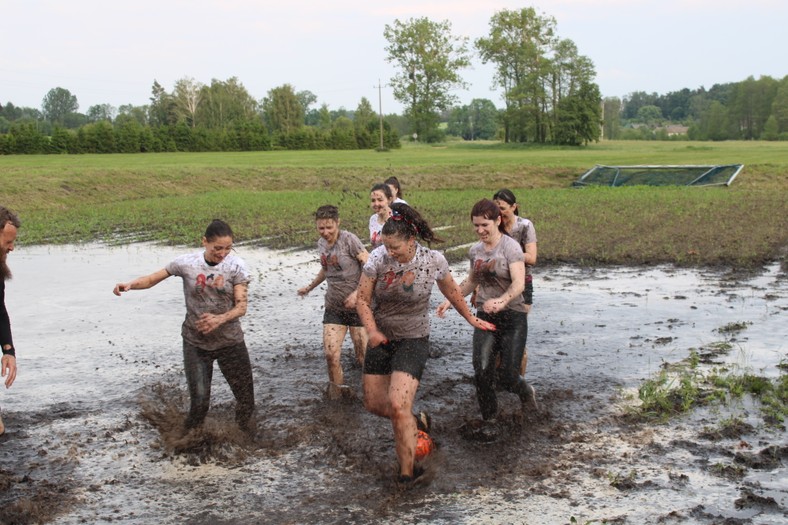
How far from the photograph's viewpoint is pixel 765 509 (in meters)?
5.47

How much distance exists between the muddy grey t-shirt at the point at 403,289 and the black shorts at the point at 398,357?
55mm

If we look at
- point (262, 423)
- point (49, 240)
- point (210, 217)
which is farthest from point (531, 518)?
point (210, 217)

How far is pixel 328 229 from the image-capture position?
812cm

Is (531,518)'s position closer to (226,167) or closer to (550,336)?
(550,336)

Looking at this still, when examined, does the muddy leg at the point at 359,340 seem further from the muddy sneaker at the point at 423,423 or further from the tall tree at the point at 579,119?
the tall tree at the point at 579,119

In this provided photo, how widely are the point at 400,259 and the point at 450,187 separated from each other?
35.3 metres

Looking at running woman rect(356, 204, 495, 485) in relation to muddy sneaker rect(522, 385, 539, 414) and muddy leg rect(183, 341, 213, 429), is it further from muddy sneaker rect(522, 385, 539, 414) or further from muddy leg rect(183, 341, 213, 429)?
muddy sneaker rect(522, 385, 539, 414)

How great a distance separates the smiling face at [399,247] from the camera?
5793 mm

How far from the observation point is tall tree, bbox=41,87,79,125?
180m

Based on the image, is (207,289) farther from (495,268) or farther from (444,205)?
(444,205)

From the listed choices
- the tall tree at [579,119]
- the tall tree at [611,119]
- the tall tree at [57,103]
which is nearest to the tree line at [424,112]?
the tall tree at [579,119]

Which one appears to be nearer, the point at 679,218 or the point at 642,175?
the point at 679,218

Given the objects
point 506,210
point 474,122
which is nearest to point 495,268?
point 506,210

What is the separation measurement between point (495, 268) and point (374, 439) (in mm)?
1749
